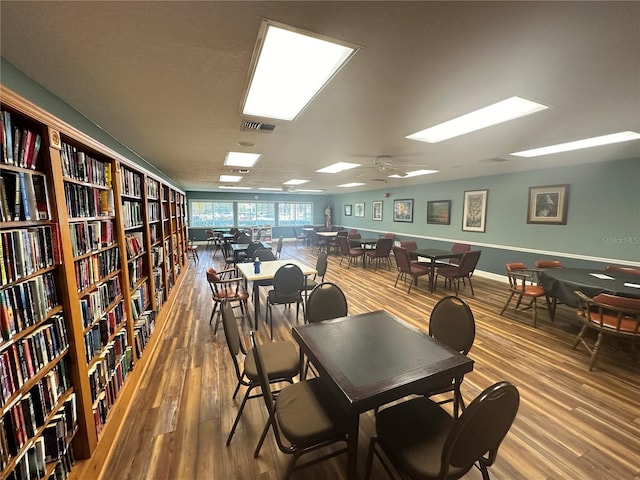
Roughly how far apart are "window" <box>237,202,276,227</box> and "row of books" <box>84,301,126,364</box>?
34.0 feet

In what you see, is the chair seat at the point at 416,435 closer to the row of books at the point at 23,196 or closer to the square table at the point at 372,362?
the square table at the point at 372,362

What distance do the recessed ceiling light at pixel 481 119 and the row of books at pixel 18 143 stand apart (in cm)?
295

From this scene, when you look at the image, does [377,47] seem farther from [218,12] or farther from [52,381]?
[52,381]

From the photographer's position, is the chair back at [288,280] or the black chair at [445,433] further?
the chair back at [288,280]

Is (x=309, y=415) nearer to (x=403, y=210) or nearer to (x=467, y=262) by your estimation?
(x=467, y=262)

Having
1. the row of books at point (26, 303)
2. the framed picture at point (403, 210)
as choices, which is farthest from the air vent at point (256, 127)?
the framed picture at point (403, 210)

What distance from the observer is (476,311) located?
4.07 m

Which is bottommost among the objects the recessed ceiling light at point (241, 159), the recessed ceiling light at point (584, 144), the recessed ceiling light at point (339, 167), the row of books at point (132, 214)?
the row of books at point (132, 214)

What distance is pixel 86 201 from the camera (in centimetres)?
170

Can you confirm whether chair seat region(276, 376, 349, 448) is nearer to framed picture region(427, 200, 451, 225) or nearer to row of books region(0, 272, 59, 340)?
row of books region(0, 272, 59, 340)

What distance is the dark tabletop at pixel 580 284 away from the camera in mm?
2814

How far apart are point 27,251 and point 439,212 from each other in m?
7.79

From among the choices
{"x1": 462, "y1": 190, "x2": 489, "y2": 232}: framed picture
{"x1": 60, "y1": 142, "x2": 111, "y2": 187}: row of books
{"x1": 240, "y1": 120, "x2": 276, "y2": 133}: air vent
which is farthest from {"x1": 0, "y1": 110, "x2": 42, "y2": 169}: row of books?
{"x1": 462, "y1": 190, "x2": 489, "y2": 232}: framed picture

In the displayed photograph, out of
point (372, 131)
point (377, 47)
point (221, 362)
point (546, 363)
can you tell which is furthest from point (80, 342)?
A: point (546, 363)
